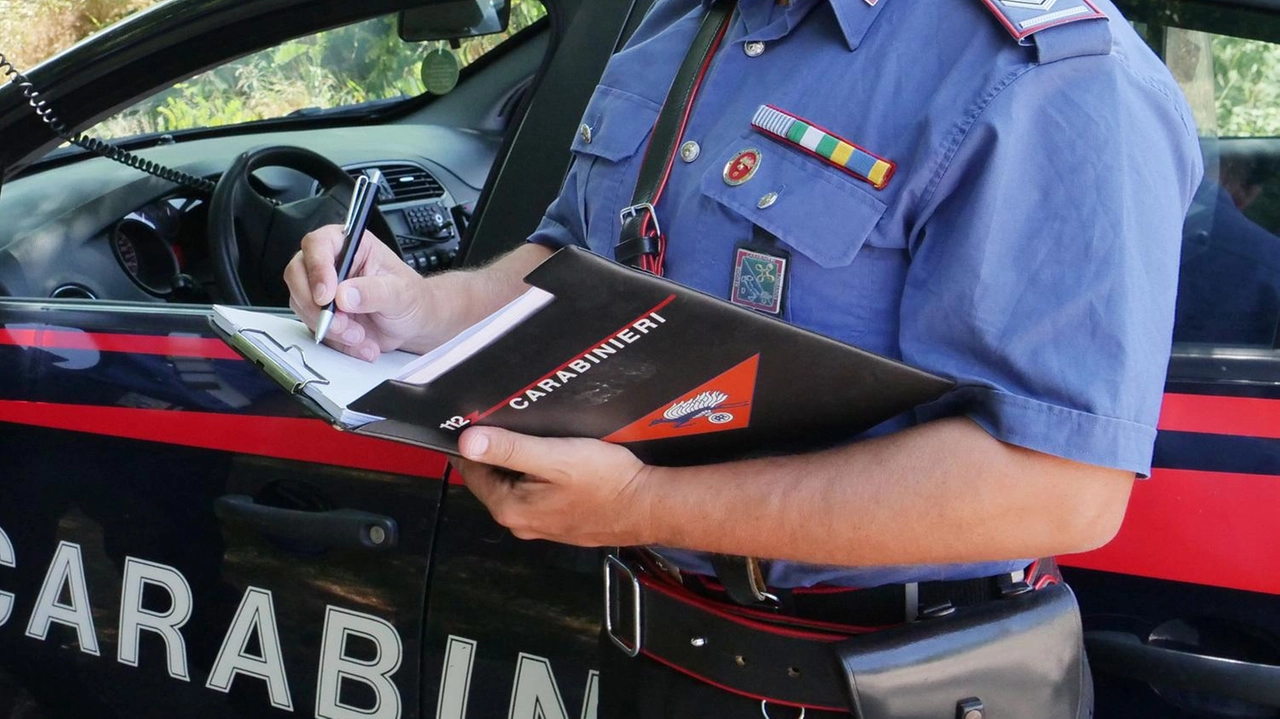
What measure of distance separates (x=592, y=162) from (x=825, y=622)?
1.50 ft

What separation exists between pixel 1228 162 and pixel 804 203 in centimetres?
56

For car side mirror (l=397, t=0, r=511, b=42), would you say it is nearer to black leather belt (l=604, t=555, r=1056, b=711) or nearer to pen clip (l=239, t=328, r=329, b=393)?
pen clip (l=239, t=328, r=329, b=393)

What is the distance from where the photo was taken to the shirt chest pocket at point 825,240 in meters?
0.88

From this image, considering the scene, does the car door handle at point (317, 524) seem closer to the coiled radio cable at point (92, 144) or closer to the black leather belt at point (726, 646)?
the black leather belt at point (726, 646)

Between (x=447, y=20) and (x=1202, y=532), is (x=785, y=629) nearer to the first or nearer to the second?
(x=1202, y=532)

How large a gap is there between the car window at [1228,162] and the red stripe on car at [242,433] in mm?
801

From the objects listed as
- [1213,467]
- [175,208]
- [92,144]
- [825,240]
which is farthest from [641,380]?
[175,208]

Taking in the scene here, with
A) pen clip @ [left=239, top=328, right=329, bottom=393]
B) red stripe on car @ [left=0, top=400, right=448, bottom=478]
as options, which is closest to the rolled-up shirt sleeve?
pen clip @ [left=239, top=328, right=329, bottom=393]

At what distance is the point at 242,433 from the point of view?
1475 mm

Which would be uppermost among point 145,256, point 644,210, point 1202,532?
point 644,210

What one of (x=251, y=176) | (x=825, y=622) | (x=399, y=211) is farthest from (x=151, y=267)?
(x=825, y=622)

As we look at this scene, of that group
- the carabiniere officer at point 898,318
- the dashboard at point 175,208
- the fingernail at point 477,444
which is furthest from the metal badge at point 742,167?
the dashboard at point 175,208

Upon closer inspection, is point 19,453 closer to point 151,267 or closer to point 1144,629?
point 151,267

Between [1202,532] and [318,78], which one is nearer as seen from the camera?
[1202,532]
